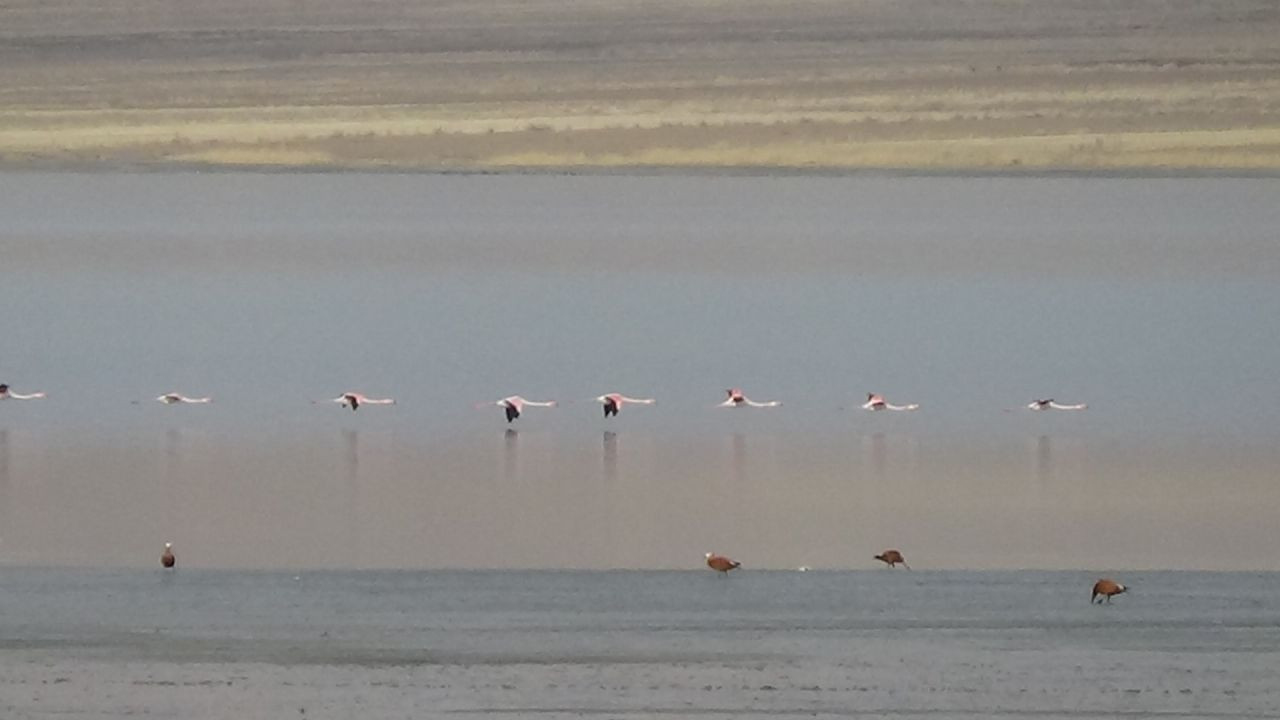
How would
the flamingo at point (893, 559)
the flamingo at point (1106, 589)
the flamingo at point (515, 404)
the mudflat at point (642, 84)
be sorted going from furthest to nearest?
the mudflat at point (642, 84), the flamingo at point (515, 404), the flamingo at point (893, 559), the flamingo at point (1106, 589)

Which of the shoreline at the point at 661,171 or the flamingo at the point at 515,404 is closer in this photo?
the flamingo at the point at 515,404

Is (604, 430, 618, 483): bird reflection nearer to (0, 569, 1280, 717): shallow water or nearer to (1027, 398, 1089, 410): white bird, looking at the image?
(0, 569, 1280, 717): shallow water

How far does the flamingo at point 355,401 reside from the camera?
9.66 feet

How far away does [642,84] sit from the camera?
648cm

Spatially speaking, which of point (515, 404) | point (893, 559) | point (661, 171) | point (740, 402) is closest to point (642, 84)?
point (661, 171)

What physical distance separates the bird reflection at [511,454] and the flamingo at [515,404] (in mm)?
58

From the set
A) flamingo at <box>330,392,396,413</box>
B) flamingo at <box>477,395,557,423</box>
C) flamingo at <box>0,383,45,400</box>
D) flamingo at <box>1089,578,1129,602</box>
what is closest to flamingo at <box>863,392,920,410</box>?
flamingo at <box>477,395,557,423</box>

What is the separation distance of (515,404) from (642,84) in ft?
12.1

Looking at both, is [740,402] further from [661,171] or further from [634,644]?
[661,171]

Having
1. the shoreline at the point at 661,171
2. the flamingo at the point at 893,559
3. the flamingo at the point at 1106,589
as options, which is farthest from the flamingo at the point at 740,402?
the shoreline at the point at 661,171

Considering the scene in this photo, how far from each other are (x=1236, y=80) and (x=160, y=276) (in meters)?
3.59

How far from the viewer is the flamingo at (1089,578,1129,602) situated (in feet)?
6.34

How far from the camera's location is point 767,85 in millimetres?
6516

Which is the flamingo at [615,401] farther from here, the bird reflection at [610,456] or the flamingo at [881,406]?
the flamingo at [881,406]
